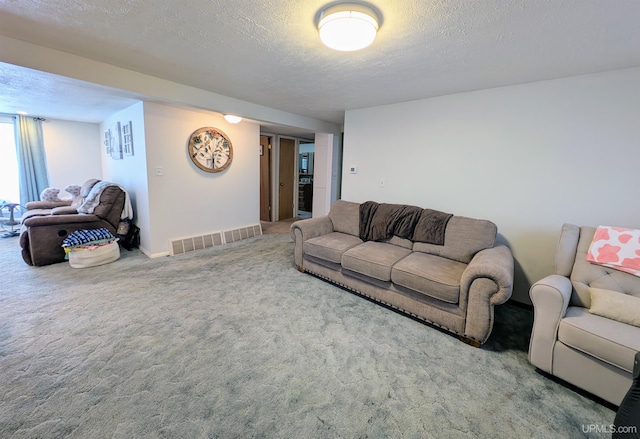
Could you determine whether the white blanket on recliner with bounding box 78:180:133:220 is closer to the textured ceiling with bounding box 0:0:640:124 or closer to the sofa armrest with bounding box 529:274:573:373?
the textured ceiling with bounding box 0:0:640:124

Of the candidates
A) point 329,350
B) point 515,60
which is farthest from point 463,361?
point 515,60

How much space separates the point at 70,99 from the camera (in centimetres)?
362

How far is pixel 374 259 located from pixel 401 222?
2.50ft

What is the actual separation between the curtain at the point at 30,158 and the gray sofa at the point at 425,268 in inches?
220

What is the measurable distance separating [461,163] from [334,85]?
1.67 m

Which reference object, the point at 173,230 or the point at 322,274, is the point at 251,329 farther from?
the point at 173,230

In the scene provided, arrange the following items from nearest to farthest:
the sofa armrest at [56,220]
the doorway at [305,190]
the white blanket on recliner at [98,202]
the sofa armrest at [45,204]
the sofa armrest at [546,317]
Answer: the sofa armrest at [546,317], the sofa armrest at [56,220], the white blanket on recliner at [98,202], the sofa armrest at [45,204], the doorway at [305,190]

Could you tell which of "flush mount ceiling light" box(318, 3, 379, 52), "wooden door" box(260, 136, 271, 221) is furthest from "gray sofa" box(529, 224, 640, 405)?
"wooden door" box(260, 136, 271, 221)

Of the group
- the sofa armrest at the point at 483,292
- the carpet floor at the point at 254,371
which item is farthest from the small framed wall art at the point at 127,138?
the sofa armrest at the point at 483,292

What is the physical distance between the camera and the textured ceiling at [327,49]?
1477 mm

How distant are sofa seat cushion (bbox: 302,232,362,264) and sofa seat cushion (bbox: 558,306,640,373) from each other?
180cm

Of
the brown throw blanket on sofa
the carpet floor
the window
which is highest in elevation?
the window

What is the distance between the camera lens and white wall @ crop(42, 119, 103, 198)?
529 centimetres

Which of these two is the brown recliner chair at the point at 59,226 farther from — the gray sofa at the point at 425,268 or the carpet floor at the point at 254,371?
the gray sofa at the point at 425,268
